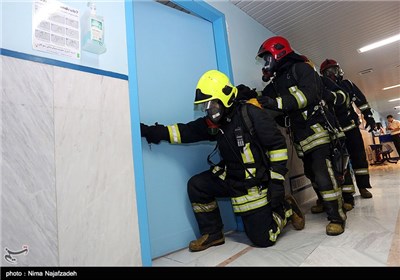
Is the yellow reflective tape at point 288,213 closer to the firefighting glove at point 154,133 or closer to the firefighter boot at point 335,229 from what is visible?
the firefighter boot at point 335,229

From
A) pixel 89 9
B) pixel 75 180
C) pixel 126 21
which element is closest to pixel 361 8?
pixel 126 21

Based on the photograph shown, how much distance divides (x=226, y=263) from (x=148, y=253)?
0.54 meters

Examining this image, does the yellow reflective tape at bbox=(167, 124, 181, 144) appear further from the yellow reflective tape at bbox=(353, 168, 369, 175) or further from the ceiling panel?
the yellow reflective tape at bbox=(353, 168, 369, 175)

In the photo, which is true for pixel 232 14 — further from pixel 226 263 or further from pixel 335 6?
pixel 226 263

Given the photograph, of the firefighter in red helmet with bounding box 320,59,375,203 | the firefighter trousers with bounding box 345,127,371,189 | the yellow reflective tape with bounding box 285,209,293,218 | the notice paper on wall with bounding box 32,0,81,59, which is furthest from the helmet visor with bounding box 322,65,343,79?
the notice paper on wall with bounding box 32,0,81,59

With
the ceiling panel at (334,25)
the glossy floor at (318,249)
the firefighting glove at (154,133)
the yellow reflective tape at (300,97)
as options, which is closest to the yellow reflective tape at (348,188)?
the glossy floor at (318,249)

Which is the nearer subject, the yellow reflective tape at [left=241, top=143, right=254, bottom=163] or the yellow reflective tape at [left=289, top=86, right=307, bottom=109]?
the yellow reflective tape at [left=241, top=143, right=254, bottom=163]

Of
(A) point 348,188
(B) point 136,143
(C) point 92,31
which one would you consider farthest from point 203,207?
(A) point 348,188

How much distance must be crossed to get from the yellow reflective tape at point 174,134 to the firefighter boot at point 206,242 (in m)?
0.81

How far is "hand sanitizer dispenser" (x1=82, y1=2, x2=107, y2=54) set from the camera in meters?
1.35

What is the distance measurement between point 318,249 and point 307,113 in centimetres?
121

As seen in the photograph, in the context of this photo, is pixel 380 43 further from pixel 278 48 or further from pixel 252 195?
pixel 252 195

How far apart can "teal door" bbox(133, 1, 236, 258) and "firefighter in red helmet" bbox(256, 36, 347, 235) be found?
2.41 feet

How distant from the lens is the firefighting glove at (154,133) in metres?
1.89
